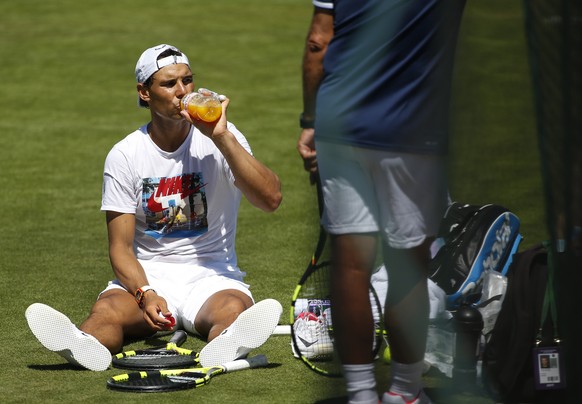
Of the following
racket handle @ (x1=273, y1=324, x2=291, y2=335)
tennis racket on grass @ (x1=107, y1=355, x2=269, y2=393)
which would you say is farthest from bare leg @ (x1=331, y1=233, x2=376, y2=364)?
racket handle @ (x1=273, y1=324, x2=291, y2=335)

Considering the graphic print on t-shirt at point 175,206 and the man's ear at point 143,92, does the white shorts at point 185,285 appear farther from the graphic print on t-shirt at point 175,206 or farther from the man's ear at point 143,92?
the man's ear at point 143,92

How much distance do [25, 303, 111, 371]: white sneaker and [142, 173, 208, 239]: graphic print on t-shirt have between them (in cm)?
79

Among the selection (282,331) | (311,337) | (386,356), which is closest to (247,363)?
(311,337)

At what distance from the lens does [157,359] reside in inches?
181

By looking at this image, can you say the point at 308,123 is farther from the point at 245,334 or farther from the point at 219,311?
the point at 219,311

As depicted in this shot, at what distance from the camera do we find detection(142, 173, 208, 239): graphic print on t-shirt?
203 inches

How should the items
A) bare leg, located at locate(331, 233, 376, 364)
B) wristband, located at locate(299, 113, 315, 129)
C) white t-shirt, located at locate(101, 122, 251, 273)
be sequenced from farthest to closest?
white t-shirt, located at locate(101, 122, 251, 273)
wristband, located at locate(299, 113, 315, 129)
bare leg, located at locate(331, 233, 376, 364)

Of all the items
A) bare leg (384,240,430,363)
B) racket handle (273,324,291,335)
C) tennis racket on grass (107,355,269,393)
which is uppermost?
bare leg (384,240,430,363)

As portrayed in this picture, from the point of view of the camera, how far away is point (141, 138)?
5207 mm

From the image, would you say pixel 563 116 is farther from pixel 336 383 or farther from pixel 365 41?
pixel 336 383

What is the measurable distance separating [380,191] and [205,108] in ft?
4.12

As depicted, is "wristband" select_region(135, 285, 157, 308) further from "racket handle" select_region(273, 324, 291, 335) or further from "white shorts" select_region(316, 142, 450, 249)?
"white shorts" select_region(316, 142, 450, 249)

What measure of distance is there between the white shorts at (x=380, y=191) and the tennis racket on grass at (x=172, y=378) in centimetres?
98

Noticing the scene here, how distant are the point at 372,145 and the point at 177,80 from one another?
1698mm
